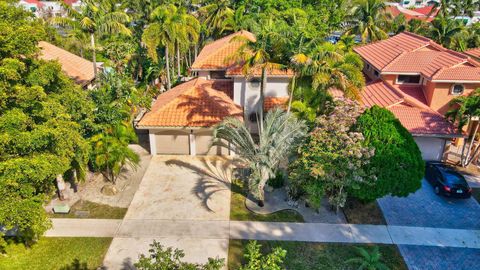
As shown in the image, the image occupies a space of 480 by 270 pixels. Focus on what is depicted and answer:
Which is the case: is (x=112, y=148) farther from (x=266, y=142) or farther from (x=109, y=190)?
(x=266, y=142)

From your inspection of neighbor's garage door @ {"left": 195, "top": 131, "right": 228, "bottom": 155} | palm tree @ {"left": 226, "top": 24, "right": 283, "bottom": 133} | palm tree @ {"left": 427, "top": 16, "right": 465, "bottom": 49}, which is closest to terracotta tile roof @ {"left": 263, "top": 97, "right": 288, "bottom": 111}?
neighbor's garage door @ {"left": 195, "top": 131, "right": 228, "bottom": 155}

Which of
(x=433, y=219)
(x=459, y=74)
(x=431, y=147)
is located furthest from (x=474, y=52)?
(x=433, y=219)

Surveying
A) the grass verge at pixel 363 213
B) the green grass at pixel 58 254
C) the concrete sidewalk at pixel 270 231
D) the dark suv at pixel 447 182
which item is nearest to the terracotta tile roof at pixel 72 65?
the concrete sidewalk at pixel 270 231

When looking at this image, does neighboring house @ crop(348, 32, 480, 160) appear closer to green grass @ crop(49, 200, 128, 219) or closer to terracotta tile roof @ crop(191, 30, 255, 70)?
terracotta tile roof @ crop(191, 30, 255, 70)

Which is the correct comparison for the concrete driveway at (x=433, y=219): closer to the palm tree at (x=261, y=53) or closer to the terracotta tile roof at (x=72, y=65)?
the palm tree at (x=261, y=53)

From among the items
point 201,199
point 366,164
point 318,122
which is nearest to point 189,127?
point 201,199

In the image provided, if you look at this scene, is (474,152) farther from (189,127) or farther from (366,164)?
(189,127)
